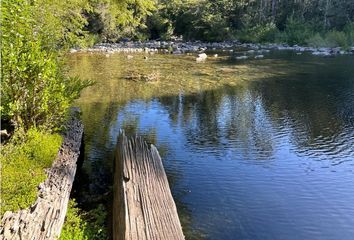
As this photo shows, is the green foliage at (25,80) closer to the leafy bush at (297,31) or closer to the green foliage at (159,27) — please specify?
the leafy bush at (297,31)

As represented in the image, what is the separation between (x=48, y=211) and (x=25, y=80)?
273 cm

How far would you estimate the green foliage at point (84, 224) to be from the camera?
235 inches

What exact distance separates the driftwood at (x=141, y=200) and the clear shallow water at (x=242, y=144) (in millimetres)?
894

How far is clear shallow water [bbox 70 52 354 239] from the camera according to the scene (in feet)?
24.4

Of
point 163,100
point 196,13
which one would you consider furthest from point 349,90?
point 196,13

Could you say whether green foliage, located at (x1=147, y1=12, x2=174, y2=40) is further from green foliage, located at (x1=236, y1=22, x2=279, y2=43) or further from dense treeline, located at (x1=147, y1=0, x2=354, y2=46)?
green foliage, located at (x1=236, y1=22, x2=279, y2=43)

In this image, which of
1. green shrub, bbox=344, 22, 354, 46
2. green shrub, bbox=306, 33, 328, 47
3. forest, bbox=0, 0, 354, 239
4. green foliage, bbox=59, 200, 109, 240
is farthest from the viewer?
green shrub, bbox=306, 33, 328, 47

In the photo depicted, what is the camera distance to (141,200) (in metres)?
6.16

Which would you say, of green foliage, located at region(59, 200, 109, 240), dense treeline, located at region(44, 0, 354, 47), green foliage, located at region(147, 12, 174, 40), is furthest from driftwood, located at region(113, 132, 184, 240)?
green foliage, located at region(147, 12, 174, 40)

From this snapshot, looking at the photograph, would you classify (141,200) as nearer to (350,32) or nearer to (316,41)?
(316,41)

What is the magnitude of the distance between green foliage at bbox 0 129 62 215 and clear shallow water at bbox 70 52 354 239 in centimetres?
133

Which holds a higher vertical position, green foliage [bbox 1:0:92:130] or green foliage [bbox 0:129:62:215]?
green foliage [bbox 1:0:92:130]

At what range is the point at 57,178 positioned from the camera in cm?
664

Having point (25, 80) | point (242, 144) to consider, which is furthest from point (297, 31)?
point (25, 80)
